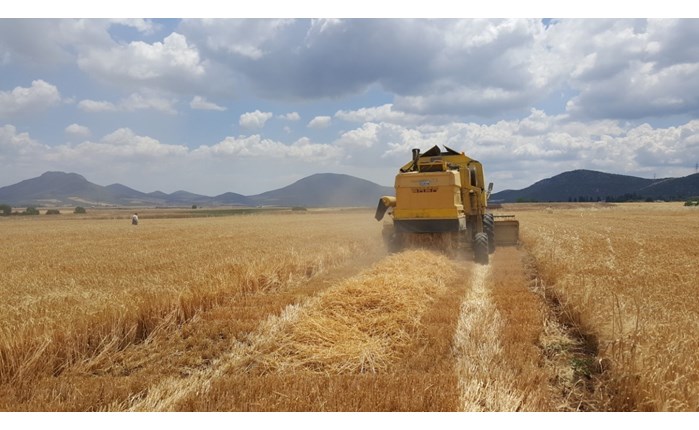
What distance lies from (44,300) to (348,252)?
954 cm

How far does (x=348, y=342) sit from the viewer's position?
574 centimetres

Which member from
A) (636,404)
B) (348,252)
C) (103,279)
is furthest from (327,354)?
(348,252)

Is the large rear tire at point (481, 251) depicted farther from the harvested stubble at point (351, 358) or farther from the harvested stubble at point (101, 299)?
the harvested stubble at point (351, 358)

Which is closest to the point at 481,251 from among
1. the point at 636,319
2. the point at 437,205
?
the point at 437,205

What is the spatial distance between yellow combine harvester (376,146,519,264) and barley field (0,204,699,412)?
14.1 ft

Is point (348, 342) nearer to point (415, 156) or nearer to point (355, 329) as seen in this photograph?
→ point (355, 329)

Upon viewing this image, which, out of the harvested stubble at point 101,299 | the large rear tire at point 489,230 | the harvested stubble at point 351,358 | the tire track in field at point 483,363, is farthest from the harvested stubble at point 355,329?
the large rear tire at point 489,230

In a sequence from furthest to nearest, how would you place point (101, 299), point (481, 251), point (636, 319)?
point (481, 251) → point (101, 299) → point (636, 319)

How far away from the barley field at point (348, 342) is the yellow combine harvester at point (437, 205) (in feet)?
14.1

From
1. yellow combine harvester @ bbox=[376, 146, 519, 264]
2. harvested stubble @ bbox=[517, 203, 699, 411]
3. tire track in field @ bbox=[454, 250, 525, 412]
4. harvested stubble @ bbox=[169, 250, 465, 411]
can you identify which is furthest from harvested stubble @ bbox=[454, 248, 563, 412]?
yellow combine harvester @ bbox=[376, 146, 519, 264]

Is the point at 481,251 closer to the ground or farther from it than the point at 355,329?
farther from it

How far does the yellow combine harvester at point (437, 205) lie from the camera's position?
46.4ft

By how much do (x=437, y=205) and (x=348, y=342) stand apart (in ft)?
30.0

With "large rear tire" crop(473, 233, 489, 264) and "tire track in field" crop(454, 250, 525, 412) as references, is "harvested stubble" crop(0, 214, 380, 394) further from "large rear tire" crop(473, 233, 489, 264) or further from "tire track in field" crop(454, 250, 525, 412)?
"large rear tire" crop(473, 233, 489, 264)
